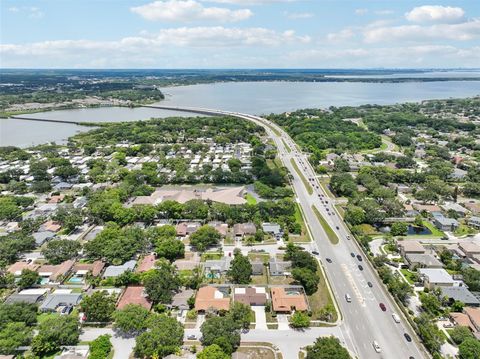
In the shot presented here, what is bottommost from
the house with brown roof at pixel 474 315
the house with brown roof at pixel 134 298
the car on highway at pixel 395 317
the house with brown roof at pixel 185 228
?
the car on highway at pixel 395 317

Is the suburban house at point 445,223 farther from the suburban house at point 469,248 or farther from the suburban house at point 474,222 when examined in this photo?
the suburban house at point 469,248

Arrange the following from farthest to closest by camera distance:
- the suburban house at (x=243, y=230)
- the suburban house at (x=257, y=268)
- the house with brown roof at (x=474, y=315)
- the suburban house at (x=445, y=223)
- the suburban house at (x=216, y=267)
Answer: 1. the suburban house at (x=445, y=223)
2. the suburban house at (x=243, y=230)
3. the suburban house at (x=257, y=268)
4. the suburban house at (x=216, y=267)
5. the house with brown roof at (x=474, y=315)

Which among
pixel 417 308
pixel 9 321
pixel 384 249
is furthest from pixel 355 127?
pixel 9 321

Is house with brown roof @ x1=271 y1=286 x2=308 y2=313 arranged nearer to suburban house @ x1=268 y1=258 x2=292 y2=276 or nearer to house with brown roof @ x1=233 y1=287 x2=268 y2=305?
house with brown roof @ x1=233 y1=287 x2=268 y2=305

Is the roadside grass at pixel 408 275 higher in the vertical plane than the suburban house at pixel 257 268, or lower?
lower

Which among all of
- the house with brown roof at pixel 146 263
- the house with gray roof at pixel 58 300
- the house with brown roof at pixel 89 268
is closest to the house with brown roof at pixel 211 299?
the house with brown roof at pixel 146 263

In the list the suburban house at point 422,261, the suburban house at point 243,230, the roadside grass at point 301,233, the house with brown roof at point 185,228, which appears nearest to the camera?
the suburban house at point 422,261

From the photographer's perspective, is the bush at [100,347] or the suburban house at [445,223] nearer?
the bush at [100,347]
